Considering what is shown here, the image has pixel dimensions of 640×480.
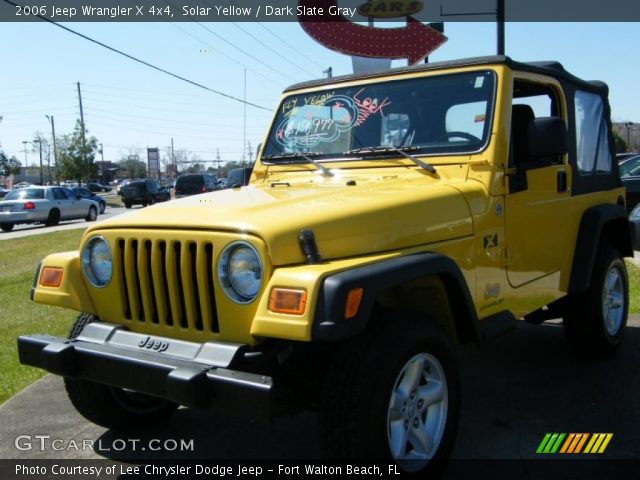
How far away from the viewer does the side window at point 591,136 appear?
15.1 feet

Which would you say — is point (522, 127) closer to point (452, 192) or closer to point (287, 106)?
point (452, 192)

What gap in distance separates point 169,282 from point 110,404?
3.97ft

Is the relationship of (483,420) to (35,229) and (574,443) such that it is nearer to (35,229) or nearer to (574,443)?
(574,443)

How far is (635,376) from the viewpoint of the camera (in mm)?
4500

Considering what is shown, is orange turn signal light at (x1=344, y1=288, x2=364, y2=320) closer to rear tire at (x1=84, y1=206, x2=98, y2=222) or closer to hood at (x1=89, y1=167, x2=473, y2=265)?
hood at (x1=89, y1=167, x2=473, y2=265)

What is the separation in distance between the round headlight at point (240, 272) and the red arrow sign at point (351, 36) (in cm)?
1153

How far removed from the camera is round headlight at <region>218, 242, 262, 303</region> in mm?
2635

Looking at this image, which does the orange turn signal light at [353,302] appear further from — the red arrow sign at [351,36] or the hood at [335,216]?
the red arrow sign at [351,36]

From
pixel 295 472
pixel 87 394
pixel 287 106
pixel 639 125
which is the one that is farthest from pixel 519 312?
pixel 639 125

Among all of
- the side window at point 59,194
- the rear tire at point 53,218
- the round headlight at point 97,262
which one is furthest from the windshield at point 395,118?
the side window at point 59,194

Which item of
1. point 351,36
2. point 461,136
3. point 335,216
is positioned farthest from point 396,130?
point 351,36

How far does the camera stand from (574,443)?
3.47 meters

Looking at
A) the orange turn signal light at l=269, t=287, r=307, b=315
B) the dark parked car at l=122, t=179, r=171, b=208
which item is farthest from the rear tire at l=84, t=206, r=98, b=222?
the orange turn signal light at l=269, t=287, r=307, b=315
